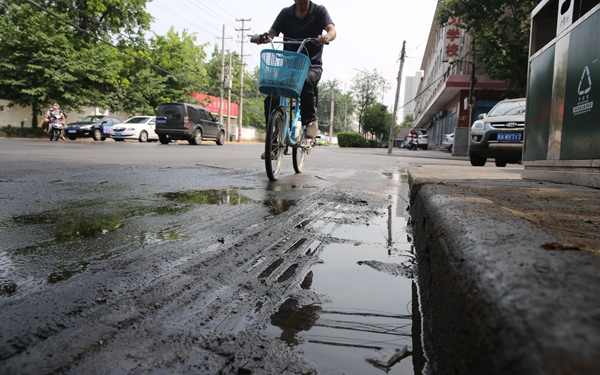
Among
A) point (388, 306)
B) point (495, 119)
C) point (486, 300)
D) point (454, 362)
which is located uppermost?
point (495, 119)

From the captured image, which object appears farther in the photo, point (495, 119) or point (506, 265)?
point (495, 119)

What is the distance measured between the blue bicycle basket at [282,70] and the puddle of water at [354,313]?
8.78ft

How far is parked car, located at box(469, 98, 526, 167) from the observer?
925cm

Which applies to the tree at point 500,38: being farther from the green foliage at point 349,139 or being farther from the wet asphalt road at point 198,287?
the green foliage at point 349,139

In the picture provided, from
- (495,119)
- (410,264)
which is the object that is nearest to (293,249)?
(410,264)

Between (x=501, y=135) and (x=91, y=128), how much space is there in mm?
18577

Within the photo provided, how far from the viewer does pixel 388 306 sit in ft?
4.87

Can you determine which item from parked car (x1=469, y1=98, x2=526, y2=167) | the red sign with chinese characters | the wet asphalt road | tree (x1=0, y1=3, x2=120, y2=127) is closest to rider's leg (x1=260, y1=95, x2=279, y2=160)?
the wet asphalt road

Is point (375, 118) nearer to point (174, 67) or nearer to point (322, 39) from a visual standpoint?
point (174, 67)

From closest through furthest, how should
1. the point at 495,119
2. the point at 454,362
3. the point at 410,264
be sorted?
the point at 454,362, the point at 410,264, the point at 495,119

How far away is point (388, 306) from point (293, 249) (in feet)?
2.36

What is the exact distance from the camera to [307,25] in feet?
17.3

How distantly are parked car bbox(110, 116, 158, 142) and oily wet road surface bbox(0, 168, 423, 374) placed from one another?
20.3m

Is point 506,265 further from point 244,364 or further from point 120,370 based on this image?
point 120,370
